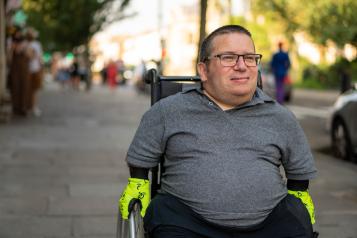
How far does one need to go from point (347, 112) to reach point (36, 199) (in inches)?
179

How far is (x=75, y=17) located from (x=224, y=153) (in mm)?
33991

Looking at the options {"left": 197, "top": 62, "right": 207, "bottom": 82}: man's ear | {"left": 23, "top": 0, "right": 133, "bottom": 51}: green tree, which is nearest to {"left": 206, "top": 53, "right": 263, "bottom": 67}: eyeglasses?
{"left": 197, "top": 62, "right": 207, "bottom": 82}: man's ear

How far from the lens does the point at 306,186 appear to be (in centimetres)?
302

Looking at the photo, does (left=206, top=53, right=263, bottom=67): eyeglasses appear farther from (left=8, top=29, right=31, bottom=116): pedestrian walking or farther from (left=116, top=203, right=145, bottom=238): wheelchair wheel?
(left=8, top=29, right=31, bottom=116): pedestrian walking

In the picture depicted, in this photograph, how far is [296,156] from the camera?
9.70 feet

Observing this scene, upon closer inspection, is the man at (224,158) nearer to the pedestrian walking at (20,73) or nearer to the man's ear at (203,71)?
the man's ear at (203,71)

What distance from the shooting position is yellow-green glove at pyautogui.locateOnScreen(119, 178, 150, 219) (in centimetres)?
290

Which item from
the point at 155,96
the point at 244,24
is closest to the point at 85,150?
the point at 155,96

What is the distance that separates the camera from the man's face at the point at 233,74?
2.91 m

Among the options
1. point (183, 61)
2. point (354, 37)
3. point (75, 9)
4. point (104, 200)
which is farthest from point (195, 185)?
point (183, 61)

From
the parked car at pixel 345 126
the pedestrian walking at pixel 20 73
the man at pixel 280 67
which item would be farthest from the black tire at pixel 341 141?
the man at pixel 280 67

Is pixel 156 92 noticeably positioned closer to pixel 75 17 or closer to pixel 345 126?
pixel 345 126

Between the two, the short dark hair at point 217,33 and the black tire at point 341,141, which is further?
the black tire at point 341,141

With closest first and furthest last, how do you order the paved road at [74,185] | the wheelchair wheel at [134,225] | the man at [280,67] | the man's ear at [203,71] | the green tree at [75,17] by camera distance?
the wheelchair wheel at [134,225] < the man's ear at [203,71] < the paved road at [74,185] < the man at [280,67] < the green tree at [75,17]
